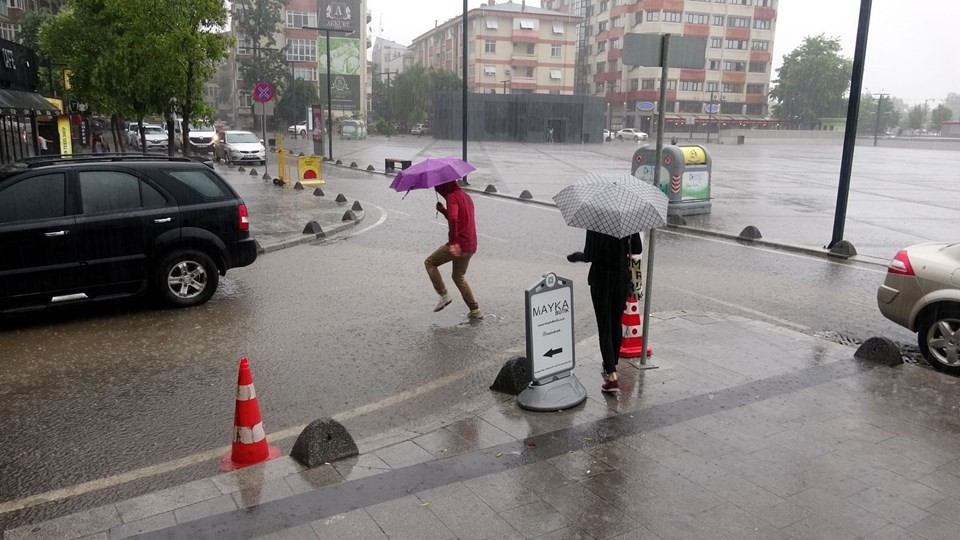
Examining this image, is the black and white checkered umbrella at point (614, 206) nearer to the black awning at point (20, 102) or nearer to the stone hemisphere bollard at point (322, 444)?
the stone hemisphere bollard at point (322, 444)

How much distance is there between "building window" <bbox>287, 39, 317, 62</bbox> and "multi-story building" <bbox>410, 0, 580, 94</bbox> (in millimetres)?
19652

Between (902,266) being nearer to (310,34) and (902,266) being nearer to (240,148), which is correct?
(240,148)

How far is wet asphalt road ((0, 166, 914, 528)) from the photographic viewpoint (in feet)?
16.4

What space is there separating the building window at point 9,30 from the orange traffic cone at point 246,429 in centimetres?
6117

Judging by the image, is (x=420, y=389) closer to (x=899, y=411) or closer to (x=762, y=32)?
(x=899, y=411)

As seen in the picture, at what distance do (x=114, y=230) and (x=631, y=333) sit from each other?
224 inches

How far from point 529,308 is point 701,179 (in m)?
13.1

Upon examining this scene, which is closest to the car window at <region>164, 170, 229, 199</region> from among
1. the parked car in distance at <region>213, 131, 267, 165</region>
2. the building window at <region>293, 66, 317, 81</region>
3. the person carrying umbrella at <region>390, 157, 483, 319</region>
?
the person carrying umbrella at <region>390, 157, 483, 319</region>

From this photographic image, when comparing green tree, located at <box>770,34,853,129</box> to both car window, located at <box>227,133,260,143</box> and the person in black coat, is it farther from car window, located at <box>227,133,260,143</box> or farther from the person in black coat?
the person in black coat

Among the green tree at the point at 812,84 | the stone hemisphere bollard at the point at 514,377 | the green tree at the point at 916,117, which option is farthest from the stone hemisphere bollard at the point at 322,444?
the green tree at the point at 916,117

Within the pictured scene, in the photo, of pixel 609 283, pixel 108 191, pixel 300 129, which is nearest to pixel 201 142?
pixel 108 191

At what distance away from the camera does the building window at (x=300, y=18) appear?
3461 inches

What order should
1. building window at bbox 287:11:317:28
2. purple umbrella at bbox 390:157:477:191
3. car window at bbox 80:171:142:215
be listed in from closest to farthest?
purple umbrella at bbox 390:157:477:191, car window at bbox 80:171:142:215, building window at bbox 287:11:317:28

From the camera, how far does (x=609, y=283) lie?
5484 millimetres
